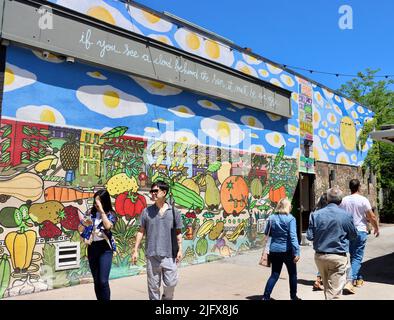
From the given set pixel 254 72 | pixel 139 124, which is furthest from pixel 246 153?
pixel 139 124

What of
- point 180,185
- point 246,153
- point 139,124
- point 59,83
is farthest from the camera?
point 246,153

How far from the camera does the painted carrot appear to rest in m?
6.54

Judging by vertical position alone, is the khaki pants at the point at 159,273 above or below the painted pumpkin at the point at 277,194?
below

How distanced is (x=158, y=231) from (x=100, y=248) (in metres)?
0.75

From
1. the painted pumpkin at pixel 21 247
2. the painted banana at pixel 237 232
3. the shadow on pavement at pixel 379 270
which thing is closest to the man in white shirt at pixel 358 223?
the shadow on pavement at pixel 379 270

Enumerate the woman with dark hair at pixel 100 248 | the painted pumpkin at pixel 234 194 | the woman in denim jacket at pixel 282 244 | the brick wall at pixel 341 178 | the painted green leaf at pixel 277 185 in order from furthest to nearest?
the brick wall at pixel 341 178
the painted green leaf at pixel 277 185
the painted pumpkin at pixel 234 194
the woman in denim jacket at pixel 282 244
the woman with dark hair at pixel 100 248

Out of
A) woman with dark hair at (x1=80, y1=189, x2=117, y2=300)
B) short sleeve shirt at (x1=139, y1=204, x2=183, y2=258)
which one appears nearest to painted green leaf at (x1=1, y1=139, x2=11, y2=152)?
woman with dark hair at (x1=80, y1=189, x2=117, y2=300)

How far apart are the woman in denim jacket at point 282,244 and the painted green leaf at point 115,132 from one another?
3409mm

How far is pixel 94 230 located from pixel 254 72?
737cm

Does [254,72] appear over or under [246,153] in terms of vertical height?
over

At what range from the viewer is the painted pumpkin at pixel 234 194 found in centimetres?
978

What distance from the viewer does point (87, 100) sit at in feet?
23.5

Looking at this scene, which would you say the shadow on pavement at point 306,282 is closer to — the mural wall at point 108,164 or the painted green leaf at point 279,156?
Answer: the mural wall at point 108,164
